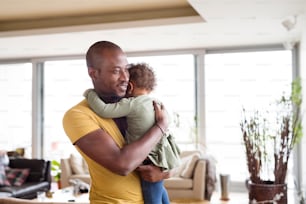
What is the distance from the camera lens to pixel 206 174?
5.72m

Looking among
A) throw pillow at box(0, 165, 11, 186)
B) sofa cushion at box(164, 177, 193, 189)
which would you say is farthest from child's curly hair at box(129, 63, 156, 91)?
throw pillow at box(0, 165, 11, 186)

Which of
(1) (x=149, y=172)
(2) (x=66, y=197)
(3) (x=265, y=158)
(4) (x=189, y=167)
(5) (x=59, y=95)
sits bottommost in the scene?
(2) (x=66, y=197)

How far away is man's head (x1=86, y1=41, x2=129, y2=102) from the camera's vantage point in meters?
1.24

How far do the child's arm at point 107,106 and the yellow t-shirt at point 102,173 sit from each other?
18 millimetres

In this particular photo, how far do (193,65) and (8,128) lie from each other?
4.00 meters

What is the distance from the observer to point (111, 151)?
3.84ft

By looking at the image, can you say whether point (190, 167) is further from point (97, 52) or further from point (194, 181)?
point (97, 52)

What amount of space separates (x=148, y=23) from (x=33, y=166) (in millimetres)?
2790

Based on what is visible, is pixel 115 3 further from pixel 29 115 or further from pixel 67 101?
pixel 29 115

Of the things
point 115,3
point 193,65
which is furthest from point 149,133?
point 193,65

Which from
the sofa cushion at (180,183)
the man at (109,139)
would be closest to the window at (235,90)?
the sofa cushion at (180,183)

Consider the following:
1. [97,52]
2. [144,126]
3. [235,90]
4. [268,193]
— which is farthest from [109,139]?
[235,90]

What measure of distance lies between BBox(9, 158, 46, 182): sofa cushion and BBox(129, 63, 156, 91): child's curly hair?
4749mm

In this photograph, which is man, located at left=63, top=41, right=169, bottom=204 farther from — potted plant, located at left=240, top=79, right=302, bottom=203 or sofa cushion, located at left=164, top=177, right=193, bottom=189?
sofa cushion, located at left=164, top=177, right=193, bottom=189
